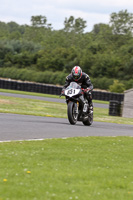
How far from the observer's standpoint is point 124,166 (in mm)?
7348

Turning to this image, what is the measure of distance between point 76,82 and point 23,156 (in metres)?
6.65

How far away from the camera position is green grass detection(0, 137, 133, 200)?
523 centimetres

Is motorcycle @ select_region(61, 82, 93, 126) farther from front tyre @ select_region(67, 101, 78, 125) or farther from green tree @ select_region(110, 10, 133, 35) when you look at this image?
green tree @ select_region(110, 10, 133, 35)

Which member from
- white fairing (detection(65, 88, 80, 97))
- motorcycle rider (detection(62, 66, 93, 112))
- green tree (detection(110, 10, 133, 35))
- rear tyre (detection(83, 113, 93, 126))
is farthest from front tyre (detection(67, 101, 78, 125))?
green tree (detection(110, 10, 133, 35))

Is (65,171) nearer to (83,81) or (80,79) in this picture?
(80,79)

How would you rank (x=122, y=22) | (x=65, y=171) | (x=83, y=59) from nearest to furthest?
(x=65, y=171)
(x=83, y=59)
(x=122, y=22)

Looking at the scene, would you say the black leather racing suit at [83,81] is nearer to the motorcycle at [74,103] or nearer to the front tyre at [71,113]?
the motorcycle at [74,103]

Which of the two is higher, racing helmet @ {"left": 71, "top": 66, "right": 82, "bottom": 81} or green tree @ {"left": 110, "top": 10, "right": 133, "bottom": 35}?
green tree @ {"left": 110, "top": 10, "right": 133, "bottom": 35}

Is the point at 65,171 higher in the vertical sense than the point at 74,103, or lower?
lower

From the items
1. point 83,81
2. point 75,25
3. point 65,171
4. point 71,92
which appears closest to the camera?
point 65,171

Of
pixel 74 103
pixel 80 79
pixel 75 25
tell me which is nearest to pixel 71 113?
pixel 74 103

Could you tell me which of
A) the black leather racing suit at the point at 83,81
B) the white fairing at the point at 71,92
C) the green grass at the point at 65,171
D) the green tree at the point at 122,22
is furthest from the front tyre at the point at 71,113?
the green tree at the point at 122,22

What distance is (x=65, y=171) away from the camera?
6.49 metres

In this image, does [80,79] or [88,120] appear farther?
[88,120]
